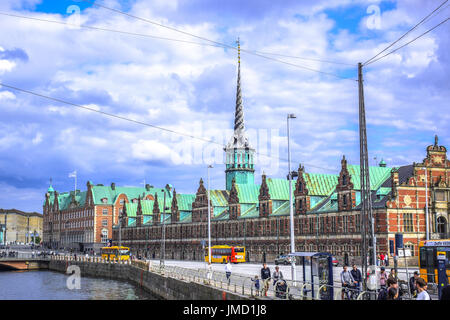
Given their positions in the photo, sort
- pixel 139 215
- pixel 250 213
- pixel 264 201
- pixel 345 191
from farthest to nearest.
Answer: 1. pixel 139 215
2. pixel 250 213
3. pixel 264 201
4. pixel 345 191

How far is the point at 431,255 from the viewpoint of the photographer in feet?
124

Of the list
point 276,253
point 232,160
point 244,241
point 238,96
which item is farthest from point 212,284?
point 238,96

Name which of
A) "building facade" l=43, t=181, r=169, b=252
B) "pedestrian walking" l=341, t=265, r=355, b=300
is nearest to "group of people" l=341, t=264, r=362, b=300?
"pedestrian walking" l=341, t=265, r=355, b=300

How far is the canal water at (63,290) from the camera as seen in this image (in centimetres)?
5994

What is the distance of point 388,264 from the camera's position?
69.6m

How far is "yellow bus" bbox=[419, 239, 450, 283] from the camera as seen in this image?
36.8 meters

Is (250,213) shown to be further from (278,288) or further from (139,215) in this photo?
(278,288)

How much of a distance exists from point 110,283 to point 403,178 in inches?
1647

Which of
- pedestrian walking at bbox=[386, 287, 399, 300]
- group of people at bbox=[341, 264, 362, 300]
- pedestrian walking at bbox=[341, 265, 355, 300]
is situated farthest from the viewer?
pedestrian walking at bbox=[341, 265, 355, 300]

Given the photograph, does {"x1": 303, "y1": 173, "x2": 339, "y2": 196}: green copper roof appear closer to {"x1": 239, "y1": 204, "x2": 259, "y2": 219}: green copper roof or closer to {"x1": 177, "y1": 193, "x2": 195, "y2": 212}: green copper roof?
{"x1": 239, "y1": 204, "x2": 259, "y2": 219}: green copper roof

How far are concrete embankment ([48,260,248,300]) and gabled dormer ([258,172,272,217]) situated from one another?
Answer: 25.3 metres

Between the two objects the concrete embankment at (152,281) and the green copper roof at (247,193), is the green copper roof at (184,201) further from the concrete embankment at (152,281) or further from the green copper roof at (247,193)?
the concrete embankment at (152,281)

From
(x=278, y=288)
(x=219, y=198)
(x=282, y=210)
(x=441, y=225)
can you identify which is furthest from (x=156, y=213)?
(x=278, y=288)

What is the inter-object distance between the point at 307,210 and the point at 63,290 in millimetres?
37690
